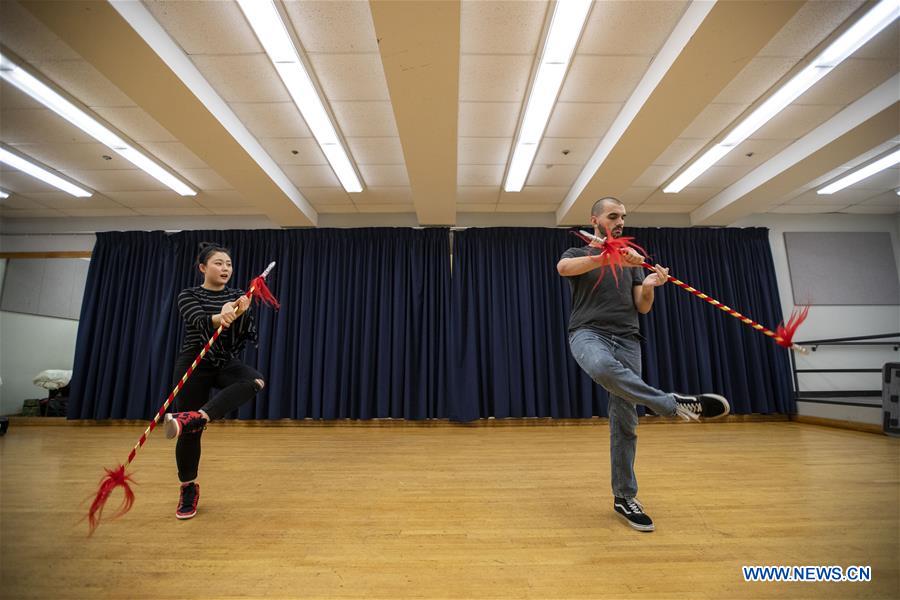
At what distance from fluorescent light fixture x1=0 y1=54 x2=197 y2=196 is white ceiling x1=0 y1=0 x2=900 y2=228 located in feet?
0.36

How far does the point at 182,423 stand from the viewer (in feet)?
5.73

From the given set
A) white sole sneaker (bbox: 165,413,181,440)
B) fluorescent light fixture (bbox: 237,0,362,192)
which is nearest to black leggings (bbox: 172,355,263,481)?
white sole sneaker (bbox: 165,413,181,440)

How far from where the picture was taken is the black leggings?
197 cm

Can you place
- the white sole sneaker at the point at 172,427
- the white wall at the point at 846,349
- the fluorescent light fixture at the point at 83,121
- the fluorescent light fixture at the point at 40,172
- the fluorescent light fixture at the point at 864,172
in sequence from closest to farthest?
the white sole sneaker at the point at 172,427
the fluorescent light fixture at the point at 83,121
the fluorescent light fixture at the point at 40,172
the fluorescent light fixture at the point at 864,172
the white wall at the point at 846,349

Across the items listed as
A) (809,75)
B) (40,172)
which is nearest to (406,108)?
(809,75)

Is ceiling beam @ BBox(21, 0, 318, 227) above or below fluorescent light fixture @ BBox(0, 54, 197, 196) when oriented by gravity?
below

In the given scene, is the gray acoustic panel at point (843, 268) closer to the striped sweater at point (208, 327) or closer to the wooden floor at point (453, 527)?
the wooden floor at point (453, 527)

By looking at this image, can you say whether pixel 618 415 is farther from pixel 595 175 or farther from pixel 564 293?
pixel 564 293

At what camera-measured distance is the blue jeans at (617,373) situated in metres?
1.66

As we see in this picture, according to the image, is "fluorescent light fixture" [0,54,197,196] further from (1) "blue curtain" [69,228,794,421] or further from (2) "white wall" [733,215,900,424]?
(2) "white wall" [733,215,900,424]

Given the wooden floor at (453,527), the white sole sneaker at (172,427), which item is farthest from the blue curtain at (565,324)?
the white sole sneaker at (172,427)

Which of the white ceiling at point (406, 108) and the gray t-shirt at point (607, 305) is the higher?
the white ceiling at point (406, 108)

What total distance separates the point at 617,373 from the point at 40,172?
6.55m

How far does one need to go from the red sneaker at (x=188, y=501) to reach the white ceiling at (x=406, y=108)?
2771 millimetres
